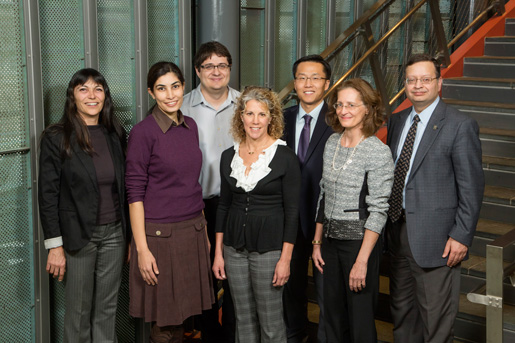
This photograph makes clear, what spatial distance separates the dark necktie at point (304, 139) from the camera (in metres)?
3.81

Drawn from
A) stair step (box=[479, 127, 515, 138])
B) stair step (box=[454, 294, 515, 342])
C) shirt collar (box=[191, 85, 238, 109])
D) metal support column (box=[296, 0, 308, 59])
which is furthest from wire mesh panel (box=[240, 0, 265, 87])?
stair step (box=[454, 294, 515, 342])

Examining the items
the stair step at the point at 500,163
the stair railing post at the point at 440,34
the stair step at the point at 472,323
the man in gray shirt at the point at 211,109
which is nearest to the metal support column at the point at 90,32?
the man in gray shirt at the point at 211,109

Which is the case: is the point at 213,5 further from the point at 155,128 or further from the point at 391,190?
the point at 391,190

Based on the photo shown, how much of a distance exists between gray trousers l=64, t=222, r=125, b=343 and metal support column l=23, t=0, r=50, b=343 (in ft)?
1.05

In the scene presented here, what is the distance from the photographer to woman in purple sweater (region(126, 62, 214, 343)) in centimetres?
344

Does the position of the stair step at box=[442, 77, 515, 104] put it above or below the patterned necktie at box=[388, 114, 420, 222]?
above

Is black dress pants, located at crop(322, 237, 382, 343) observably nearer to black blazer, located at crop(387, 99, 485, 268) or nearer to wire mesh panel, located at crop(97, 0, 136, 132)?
black blazer, located at crop(387, 99, 485, 268)

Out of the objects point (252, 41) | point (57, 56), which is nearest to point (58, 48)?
point (57, 56)

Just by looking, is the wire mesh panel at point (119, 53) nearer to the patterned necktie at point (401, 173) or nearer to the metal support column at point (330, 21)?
the patterned necktie at point (401, 173)

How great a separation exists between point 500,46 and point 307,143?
4.11 metres

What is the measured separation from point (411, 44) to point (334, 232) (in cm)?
477

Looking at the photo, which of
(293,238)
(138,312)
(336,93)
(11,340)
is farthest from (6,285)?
(336,93)

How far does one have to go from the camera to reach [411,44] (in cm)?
750

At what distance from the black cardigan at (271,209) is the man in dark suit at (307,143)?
1.29 feet
